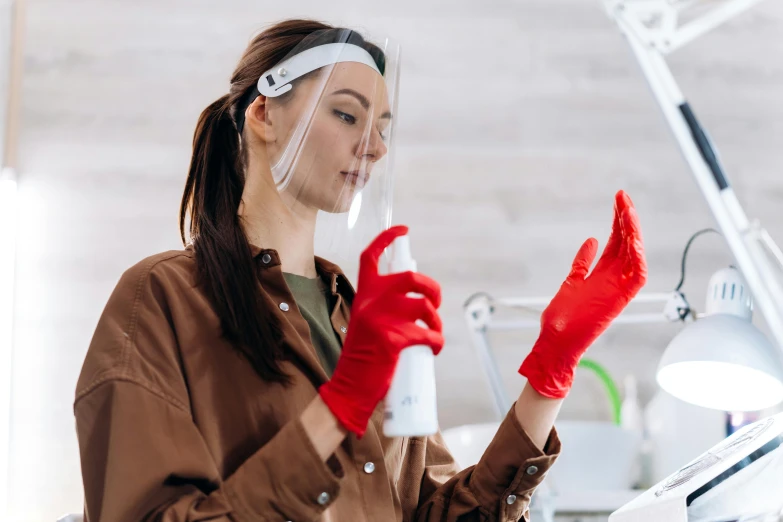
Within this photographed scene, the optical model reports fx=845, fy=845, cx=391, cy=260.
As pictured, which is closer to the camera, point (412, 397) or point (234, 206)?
point (412, 397)

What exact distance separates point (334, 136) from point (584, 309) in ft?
1.22

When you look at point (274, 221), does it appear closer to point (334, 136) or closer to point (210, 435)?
point (334, 136)

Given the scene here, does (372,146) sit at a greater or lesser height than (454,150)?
lesser

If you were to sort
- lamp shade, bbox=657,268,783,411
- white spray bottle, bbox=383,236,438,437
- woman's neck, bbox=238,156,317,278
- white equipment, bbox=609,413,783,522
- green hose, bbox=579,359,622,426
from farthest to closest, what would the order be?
green hose, bbox=579,359,622,426 → lamp shade, bbox=657,268,783,411 → woman's neck, bbox=238,156,317,278 → white equipment, bbox=609,413,783,522 → white spray bottle, bbox=383,236,438,437

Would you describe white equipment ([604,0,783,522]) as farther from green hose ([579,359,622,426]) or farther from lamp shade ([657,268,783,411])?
green hose ([579,359,622,426])

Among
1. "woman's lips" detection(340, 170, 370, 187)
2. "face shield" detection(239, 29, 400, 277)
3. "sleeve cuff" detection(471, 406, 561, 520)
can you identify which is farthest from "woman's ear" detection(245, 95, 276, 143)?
"sleeve cuff" detection(471, 406, 561, 520)

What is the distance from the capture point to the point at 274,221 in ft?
3.53

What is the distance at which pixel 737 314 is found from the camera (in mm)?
1354

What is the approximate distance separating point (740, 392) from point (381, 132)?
68cm

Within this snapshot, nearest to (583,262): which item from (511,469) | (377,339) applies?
(511,469)

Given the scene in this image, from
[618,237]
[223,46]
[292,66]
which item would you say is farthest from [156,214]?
[618,237]

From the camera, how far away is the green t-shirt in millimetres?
1067

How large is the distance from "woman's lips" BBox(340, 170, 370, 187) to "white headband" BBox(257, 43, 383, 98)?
13 cm

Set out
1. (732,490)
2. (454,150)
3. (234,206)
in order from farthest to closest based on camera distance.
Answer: (454,150)
(234,206)
(732,490)
